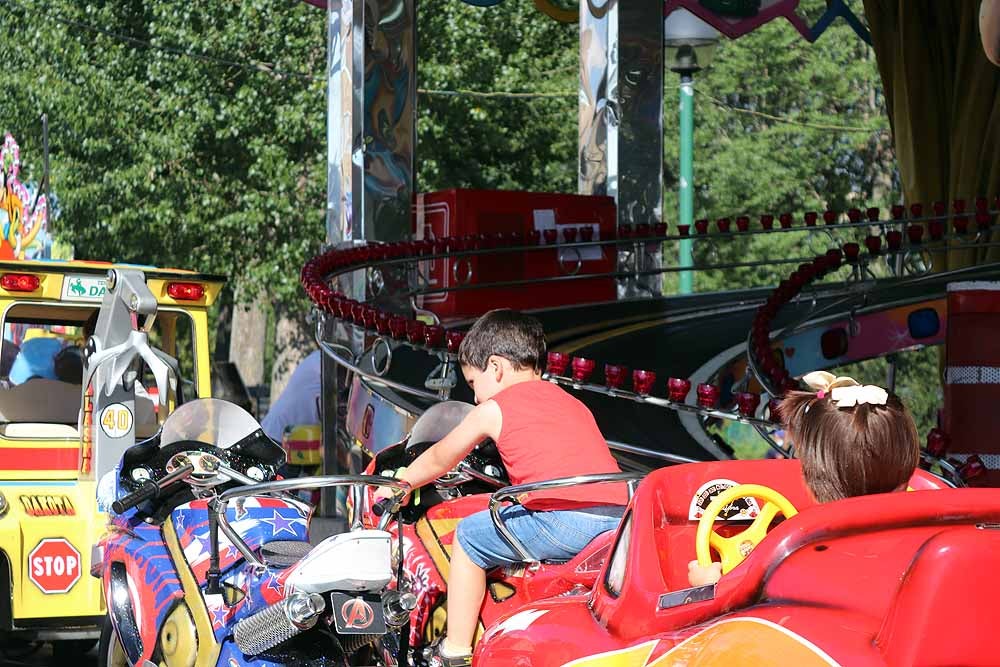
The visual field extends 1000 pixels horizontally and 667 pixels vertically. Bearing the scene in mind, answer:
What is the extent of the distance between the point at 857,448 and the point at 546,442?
1684mm

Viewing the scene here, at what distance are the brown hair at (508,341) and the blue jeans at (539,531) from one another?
0.55 m

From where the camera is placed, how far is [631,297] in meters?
16.8

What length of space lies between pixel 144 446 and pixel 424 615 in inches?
58.8

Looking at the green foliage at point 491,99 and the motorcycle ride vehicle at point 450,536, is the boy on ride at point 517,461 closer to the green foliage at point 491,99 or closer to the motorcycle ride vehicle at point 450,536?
the motorcycle ride vehicle at point 450,536

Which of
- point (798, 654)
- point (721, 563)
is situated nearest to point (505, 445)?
point (721, 563)

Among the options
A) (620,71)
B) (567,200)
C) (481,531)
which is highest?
(620,71)

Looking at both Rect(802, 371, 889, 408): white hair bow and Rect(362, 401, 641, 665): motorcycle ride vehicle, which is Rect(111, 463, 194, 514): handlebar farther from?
Rect(802, 371, 889, 408): white hair bow

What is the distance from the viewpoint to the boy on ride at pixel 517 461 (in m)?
4.51

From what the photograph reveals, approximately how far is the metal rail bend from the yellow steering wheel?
0.65 metres

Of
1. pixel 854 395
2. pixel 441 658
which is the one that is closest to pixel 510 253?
pixel 441 658

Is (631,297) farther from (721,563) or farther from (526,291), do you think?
(721,563)

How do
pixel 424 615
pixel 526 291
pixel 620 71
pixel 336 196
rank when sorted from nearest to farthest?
pixel 424 615 → pixel 336 196 → pixel 526 291 → pixel 620 71

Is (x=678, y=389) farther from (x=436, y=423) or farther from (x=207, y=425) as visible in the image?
(x=207, y=425)

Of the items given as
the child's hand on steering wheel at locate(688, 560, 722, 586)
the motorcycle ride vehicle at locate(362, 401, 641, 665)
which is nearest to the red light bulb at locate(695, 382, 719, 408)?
the motorcycle ride vehicle at locate(362, 401, 641, 665)
